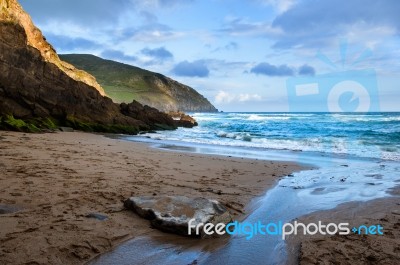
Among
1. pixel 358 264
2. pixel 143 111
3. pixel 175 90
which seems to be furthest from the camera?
pixel 175 90

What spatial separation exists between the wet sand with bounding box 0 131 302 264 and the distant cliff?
296 ft

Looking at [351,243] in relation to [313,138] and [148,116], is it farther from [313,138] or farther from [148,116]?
[148,116]

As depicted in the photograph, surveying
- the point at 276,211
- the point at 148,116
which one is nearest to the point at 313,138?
the point at 148,116

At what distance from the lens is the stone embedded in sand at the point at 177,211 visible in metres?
3.62

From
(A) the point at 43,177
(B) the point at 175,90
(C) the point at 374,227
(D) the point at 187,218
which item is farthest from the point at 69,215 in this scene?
(B) the point at 175,90

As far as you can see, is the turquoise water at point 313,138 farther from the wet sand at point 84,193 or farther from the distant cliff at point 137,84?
the distant cliff at point 137,84

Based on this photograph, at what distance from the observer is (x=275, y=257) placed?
3.08 meters

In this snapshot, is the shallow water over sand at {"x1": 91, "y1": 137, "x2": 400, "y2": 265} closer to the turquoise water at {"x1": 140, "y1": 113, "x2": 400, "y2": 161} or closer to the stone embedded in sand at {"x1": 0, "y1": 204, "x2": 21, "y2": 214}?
the stone embedded in sand at {"x1": 0, "y1": 204, "x2": 21, "y2": 214}

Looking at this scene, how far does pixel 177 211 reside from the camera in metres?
3.85

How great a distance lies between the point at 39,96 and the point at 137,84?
104724mm

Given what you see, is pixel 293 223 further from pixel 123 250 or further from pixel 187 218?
pixel 123 250

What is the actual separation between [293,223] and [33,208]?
128 inches

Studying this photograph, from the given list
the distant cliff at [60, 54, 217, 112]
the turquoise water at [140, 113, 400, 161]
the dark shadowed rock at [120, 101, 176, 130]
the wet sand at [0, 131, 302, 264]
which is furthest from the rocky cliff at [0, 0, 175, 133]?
the distant cliff at [60, 54, 217, 112]

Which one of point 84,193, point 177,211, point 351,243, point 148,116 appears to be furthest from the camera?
point 148,116
